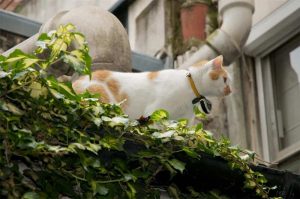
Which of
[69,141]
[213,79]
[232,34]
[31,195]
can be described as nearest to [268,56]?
[232,34]

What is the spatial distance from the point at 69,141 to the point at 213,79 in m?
1.32

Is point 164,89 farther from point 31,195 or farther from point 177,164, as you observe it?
point 31,195

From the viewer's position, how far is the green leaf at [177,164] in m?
3.58

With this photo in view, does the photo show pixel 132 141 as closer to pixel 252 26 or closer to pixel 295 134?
pixel 295 134

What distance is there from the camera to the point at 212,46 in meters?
9.09

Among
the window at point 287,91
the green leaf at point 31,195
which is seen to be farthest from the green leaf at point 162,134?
the window at point 287,91

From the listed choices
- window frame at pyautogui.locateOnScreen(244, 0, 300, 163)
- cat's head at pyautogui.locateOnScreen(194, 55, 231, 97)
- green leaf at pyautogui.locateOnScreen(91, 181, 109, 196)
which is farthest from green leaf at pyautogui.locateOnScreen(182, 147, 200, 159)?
window frame at pyautogui.locateOnScreen(244, 0, 300, 163)

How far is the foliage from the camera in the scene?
3248 millimetres

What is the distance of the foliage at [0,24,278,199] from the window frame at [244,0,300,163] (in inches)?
215

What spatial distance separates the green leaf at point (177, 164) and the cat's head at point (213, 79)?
94 cm

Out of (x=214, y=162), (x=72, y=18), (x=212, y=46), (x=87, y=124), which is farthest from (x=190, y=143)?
(x=212, y=46)

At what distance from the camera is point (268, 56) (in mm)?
9875

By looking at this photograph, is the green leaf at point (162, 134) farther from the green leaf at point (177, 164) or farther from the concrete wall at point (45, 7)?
the concrete wall at point (45, 7)

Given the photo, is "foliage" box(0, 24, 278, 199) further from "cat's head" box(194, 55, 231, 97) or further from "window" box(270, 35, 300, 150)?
"window" box(270, 35, 300, 150)
